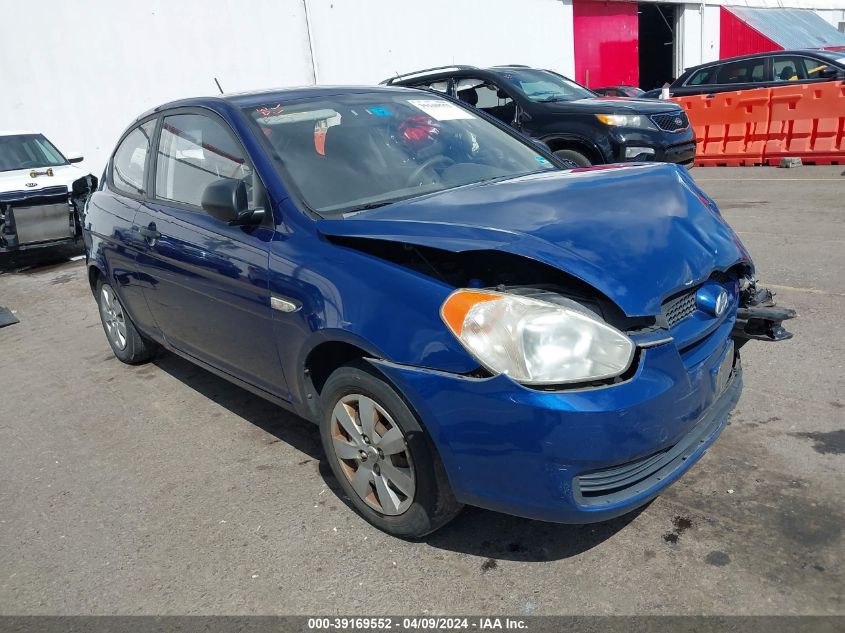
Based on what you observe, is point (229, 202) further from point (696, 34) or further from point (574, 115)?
point (696, 34)

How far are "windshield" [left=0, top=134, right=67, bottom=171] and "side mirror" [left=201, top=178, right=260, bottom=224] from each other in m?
8.73

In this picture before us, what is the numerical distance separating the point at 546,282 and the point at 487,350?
15.1 inches

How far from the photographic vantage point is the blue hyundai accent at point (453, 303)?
241cm

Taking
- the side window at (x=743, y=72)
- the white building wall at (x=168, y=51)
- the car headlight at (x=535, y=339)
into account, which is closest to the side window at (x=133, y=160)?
the car headlight at (x=535, y=339)

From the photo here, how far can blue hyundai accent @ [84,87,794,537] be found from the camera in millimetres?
2408

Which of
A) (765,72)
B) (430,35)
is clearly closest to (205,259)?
(765,72)

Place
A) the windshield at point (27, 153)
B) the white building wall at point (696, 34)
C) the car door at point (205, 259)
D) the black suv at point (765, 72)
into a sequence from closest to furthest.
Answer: the car door at point (205, 259)
the windshield at point (27, 153)
the black suv at point (765, 72)
the white building wall at point (696, 34)

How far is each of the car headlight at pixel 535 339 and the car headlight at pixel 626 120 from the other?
7.03m

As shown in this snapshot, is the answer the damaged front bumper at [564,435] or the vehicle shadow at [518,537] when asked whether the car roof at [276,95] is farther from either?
the vehicle shadow at [518,537]

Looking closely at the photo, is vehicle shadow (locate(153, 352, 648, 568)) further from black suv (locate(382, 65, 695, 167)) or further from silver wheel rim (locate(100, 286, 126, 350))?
black suv (locate(382, 65, 695, 167))

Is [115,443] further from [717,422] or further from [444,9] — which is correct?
[444,9]

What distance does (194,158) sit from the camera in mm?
3992

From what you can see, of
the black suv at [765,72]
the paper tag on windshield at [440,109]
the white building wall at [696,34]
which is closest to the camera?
the paper tag on windshield at [440,109]

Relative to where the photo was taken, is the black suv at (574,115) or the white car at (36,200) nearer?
the black suv at (574,115)
